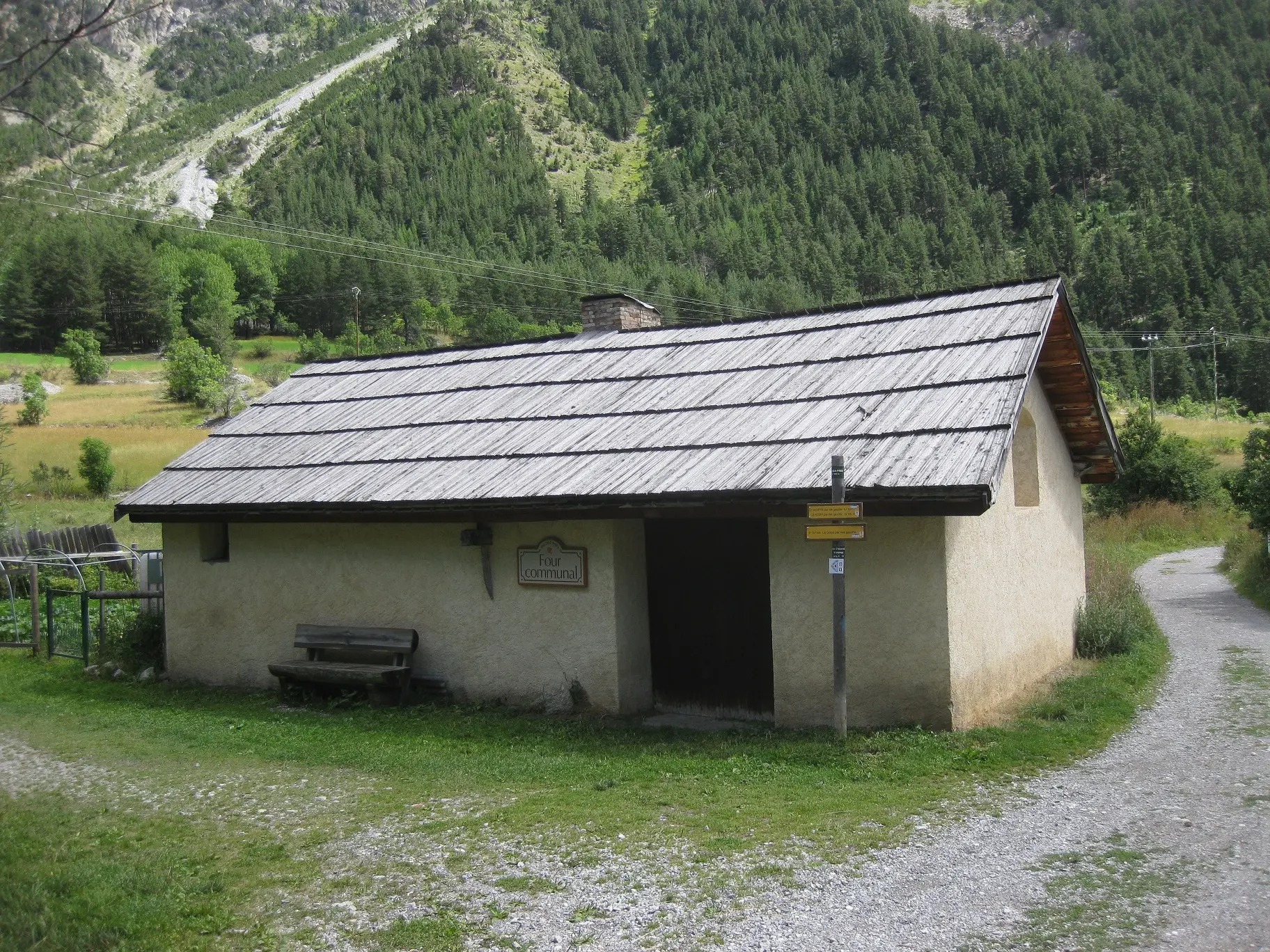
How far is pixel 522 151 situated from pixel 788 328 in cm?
14501

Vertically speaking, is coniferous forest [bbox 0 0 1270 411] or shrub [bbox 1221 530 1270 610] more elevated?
coniferous forest [bbox 0 0 1270 411]

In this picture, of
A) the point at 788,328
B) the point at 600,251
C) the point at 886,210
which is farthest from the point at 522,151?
the point at 788,328

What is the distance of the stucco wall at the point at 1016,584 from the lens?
8898 millimetres

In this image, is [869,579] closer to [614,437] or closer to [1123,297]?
[614,437]

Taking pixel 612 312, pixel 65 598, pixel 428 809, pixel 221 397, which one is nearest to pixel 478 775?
pixel 428 809

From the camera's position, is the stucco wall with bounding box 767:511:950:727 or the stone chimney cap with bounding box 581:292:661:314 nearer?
the stucco wall with bounding box 767:511:950:727

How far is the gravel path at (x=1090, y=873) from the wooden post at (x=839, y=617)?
1.67m

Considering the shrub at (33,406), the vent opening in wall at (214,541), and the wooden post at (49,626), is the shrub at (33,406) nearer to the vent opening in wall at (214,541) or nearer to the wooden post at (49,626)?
the wooden post at (49,626)

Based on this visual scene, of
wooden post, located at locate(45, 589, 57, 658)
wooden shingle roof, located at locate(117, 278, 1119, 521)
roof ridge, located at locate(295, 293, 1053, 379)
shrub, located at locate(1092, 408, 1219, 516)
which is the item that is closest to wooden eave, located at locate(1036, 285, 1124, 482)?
wooden shingle roof, located at locate(117, 278, 1119, 521)

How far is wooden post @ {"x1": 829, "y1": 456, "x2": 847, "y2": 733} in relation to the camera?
27.0 feet

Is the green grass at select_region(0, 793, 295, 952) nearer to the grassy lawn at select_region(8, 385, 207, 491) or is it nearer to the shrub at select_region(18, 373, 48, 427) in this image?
the grassy lawn at select_region(8, 385, 207, 491)

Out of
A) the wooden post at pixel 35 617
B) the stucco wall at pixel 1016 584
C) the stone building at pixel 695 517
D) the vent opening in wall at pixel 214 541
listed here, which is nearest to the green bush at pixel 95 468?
the wooden post at pixel 35 617

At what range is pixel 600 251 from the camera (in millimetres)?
116938

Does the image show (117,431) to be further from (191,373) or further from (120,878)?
(120,878)
